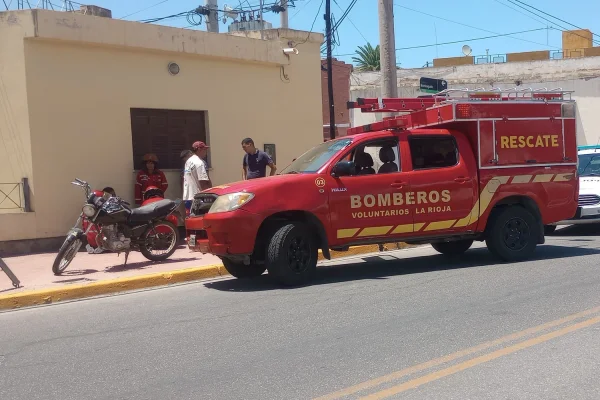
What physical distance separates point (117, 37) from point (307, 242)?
638 centimetres

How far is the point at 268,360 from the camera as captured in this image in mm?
5484

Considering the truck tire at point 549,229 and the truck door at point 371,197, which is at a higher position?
the truck door at point 371,197

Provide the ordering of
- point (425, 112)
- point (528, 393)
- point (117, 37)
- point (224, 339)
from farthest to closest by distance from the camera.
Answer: point (117, 37) → point (425, 112) → point (224, 339) → point (528, 393)

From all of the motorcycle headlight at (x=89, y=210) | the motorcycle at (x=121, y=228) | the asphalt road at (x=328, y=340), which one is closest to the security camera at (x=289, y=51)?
the motorcycle at (x=121, y=228)

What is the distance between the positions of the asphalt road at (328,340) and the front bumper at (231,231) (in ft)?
1.99

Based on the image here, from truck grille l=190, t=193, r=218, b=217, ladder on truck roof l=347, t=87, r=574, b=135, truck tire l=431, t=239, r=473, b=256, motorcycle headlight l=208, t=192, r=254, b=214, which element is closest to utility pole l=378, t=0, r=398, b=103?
ladder on truck roof l=347, t=87, r=574, b=135

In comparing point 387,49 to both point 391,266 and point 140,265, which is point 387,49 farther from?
point 140,265

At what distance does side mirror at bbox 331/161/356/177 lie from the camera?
8469mm

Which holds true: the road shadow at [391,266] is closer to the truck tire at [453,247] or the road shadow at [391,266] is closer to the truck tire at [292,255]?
the truck tire at [453,247]

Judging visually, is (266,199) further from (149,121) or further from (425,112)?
(149,121)

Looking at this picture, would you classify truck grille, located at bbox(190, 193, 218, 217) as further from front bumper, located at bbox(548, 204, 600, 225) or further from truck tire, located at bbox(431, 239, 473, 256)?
front bumper, located at bbox(548, 204, 600, 225)

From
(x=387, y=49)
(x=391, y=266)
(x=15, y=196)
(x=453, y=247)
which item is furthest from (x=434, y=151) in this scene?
(x=15, y=196)

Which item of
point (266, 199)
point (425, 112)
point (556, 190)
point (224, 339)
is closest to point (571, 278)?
point (556, 190)

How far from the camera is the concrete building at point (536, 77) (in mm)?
29656
